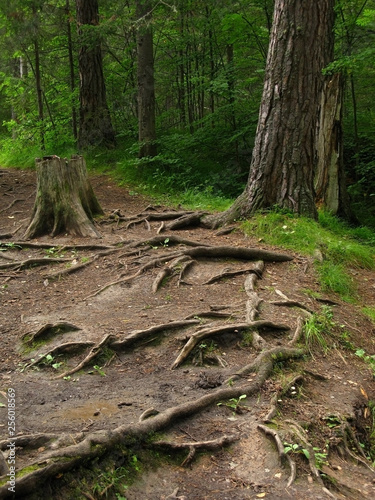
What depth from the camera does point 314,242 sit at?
7363 mm

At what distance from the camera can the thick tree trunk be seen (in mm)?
10531

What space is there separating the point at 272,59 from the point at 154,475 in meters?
6.72

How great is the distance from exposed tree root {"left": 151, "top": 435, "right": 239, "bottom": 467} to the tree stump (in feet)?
17.5

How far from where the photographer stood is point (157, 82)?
18.3m

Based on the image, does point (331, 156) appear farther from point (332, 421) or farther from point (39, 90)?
point (39, 90)

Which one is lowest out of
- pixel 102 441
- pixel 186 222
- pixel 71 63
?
pixel 102 441

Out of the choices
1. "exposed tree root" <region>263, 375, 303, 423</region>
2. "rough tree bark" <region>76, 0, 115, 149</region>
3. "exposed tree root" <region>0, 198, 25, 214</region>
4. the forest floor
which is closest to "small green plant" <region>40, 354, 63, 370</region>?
the forest floor

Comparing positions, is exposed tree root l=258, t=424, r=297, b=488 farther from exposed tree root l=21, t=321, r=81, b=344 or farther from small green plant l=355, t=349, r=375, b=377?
exposed tree root l=21, t=321, r=81, b=344

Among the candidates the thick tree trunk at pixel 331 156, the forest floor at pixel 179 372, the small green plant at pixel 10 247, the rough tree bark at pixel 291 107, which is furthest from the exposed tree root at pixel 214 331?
the thick tree trunk at pixel 331 156

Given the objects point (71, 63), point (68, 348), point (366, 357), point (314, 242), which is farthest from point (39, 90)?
point (366, 357)

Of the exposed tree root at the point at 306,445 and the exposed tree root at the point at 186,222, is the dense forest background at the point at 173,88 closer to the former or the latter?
the exposed tree root at the point at 186,222

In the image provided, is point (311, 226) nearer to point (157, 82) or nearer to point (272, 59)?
point (272, 59)

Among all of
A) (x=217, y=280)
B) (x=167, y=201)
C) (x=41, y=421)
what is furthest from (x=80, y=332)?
(x=167, y=201)

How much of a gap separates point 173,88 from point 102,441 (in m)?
17.1
